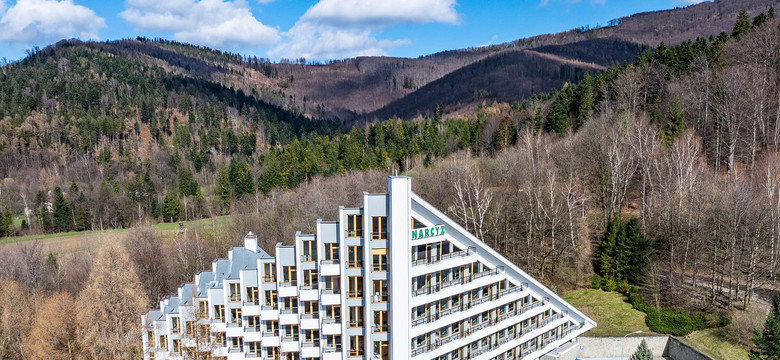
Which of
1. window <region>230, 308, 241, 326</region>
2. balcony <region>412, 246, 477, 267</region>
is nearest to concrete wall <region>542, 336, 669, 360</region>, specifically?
balcony <region>412, 246, 477, 267</region>

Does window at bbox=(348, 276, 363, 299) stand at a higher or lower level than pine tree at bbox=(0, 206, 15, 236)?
higher

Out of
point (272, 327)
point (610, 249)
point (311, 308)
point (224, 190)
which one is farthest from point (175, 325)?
point (224, 190)

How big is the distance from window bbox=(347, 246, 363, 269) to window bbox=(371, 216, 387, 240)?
1.42m

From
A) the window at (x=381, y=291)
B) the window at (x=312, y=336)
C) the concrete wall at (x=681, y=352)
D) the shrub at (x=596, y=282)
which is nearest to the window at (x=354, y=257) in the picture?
the window at (x=381, y=291)

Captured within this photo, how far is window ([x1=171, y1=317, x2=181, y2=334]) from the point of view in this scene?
108ft

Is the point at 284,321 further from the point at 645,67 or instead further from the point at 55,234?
the point at 55,234

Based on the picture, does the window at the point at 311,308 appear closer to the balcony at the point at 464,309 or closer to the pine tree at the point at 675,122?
the balcony at the point at 464,309

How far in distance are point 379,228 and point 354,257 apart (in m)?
2.68

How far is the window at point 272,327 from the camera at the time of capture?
30812 millimetres

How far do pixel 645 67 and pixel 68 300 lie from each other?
90627 mm

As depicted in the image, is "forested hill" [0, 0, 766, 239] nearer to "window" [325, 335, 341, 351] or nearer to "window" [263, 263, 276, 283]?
"window" [263, 263, 276, 283]

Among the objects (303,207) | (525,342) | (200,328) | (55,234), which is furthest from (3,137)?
(525,342)

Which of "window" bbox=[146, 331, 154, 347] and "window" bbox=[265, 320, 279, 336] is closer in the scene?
"window" bbox=[265, 320, 279, 336]

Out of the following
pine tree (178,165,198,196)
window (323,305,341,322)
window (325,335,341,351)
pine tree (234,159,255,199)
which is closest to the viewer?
window (323,305,341,322)
